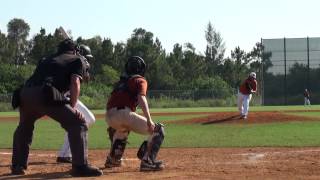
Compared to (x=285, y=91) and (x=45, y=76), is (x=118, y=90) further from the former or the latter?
(x=285, y=91)

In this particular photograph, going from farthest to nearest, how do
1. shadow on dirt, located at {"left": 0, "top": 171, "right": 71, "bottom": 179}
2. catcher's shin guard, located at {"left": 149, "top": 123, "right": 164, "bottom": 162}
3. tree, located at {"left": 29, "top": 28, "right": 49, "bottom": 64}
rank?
tree, located at {"left": 29, "top": 28, "right": 49, "bottom": 64}, catcher's shin guard, located at {"left": 149, "top": 123, "right": 164, "bottom": 162}, shadow on dirt, located at {"left": 0, "top": 171, "right": 71, "bottom": 179}

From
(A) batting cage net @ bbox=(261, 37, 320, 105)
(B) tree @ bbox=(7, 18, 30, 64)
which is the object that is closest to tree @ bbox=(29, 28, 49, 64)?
(B) tree @ bbox=(7, 18, 30, 64)

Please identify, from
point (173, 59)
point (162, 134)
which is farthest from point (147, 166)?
point (173, 59)

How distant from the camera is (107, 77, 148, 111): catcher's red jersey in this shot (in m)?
8.12

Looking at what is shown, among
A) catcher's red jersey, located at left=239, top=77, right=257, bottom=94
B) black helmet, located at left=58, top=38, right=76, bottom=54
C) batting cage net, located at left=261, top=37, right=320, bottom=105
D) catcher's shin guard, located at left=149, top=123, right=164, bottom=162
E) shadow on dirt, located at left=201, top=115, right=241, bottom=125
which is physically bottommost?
shadow on dirt, located at left=201, top=115, right=241, bottom=125

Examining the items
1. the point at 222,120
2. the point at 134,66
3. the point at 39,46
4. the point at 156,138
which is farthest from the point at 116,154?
the point at 39,46

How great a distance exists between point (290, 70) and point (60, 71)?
52854 mm

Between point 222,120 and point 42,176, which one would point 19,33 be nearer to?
point 222,120

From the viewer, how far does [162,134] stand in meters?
8.38

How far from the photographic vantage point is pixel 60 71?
299 inches

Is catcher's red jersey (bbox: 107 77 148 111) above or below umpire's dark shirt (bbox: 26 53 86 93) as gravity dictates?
below

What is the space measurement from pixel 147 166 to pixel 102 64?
247ft

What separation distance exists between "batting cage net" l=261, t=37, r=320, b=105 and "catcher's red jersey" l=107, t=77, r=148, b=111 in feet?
162

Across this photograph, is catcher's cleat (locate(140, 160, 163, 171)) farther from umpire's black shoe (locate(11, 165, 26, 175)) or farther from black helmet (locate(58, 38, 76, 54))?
black helmet (locate(58, 38, 76, 54))
